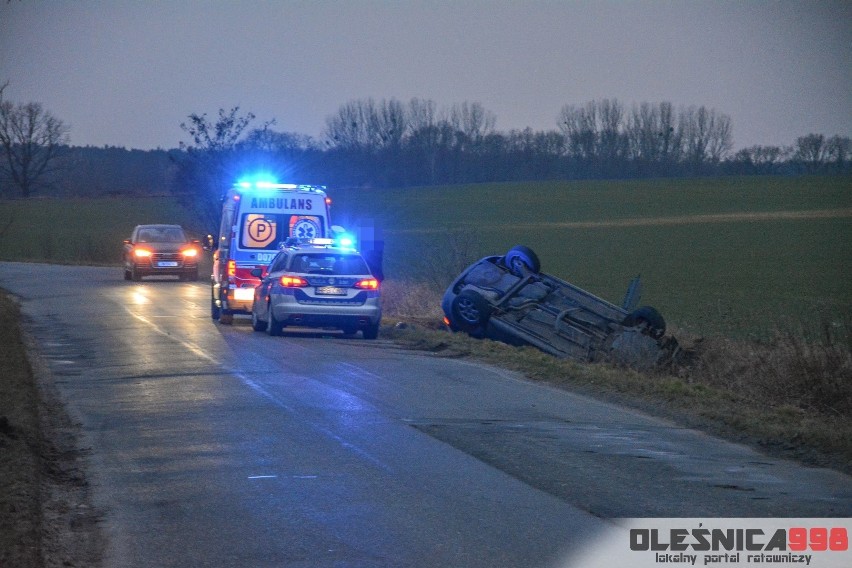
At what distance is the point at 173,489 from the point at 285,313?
1153 cm

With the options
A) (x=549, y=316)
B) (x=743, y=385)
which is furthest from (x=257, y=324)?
(x=743, y=385)

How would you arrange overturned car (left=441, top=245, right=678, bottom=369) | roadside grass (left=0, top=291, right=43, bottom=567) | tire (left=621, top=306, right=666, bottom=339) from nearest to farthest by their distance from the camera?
roadside grass (left=0, top=291, right=43, bottom=567) → overturned car (left=441, top=245, right=678, bottom=369) → tire (left=621, top=306, right=666, bottom=339)

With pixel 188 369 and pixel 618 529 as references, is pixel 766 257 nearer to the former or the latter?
pixel 188 369

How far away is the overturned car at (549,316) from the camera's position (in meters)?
17.3

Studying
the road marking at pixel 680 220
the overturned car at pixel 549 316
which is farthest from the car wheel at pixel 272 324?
the road marking at pixel 680 220

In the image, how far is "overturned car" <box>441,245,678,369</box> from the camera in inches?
680

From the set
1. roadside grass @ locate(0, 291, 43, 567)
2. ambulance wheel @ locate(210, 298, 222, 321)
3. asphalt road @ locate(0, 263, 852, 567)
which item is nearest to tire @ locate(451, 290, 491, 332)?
asphalt road @ locate(0, 263, 852, 567)

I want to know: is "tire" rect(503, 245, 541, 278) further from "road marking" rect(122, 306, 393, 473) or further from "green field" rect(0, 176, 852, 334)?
"road marking" rect(122, 306, 393, 473)

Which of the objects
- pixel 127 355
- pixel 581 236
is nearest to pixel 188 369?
pixel 127 355

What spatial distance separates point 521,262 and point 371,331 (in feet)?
9.98

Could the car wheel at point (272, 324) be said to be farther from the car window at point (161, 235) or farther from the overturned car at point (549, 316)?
the car window at point (161, 235)

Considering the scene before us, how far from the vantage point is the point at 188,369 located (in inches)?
586

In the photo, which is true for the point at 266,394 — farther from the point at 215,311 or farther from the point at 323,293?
the point at 215,311

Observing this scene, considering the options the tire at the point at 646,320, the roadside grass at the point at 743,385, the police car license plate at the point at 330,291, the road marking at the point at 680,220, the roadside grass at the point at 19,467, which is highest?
the road marking at the point at 680,220
